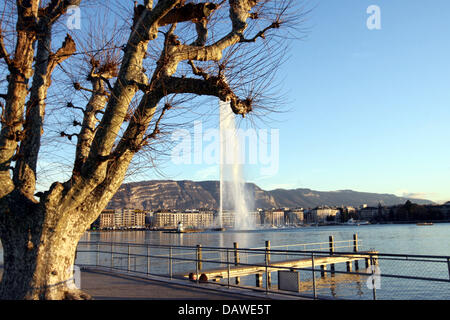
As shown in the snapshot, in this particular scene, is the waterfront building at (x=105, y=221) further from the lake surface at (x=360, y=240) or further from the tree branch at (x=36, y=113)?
the tree branch at (x=36, y=113)

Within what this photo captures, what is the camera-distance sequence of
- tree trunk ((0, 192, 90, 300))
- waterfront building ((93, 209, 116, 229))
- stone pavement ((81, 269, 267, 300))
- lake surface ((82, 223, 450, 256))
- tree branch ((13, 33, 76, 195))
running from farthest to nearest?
waterfront building ((93, 209, 116, 229)), lake surface ((82, 223, 450, 256)), stone pavement ((81, 269, 267, 300)), tree branch ((13, 33, 76, 195)), tree trunk ((0, 192, 90, 300))

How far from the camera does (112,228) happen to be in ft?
608

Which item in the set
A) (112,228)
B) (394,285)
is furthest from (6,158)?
(112,228)

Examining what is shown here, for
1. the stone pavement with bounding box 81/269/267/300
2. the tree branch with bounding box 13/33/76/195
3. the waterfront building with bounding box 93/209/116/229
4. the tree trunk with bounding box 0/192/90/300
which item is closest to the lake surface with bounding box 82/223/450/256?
the stone pavement with bounding box 81/269/267/300

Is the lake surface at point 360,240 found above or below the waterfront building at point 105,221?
above

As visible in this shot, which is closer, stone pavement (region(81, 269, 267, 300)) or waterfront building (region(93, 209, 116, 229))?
stone pavement (region(81, 269, 267, 300))

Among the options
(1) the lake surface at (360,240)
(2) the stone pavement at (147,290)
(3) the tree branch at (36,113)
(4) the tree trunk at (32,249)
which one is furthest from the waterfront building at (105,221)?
(4) the tree trunk at (32,249)

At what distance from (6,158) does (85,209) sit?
1594mm

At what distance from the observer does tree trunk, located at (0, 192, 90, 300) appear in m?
6.32

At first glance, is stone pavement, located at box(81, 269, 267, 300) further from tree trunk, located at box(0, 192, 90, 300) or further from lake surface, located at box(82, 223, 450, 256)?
lake surface, located at box(82, 223, 450, 256)

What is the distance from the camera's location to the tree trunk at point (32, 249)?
6.32 metres

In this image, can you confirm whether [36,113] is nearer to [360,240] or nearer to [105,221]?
[360,240]

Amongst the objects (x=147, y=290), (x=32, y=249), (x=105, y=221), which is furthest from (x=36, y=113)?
(x=105, y=221)

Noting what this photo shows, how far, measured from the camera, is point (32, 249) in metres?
6.34
